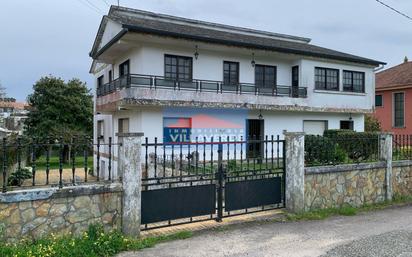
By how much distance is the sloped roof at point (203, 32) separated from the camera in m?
16.7

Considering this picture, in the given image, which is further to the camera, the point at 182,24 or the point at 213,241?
the point at 182,24

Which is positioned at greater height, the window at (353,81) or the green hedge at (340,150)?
the window at (353,81)

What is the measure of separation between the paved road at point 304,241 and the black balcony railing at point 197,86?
1058cm

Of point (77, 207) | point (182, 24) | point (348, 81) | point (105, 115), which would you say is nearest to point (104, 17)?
point (182, 24)

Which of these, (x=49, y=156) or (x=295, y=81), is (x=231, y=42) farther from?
(x=49, y=156)

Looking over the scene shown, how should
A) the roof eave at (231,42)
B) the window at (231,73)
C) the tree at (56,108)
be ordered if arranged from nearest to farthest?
the roof eave at (231,42), the window at (231,73), the tree at (56,108)

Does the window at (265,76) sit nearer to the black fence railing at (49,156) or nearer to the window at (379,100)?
the black fence railing at (49,156)

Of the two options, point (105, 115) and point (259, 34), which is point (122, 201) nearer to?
point (105, 115)

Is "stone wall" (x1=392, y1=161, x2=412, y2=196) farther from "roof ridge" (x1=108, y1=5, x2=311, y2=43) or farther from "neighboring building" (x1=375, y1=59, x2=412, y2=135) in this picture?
"neighboring building" (x1=375, y1=59, x2=412, y2=135)

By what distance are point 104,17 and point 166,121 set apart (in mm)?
8054

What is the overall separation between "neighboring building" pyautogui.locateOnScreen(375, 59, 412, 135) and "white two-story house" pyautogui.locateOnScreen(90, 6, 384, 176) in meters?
6.20

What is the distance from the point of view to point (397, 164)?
413 inches

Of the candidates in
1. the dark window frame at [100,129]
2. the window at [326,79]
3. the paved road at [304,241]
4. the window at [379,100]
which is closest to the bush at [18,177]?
the paved road at [304,241]

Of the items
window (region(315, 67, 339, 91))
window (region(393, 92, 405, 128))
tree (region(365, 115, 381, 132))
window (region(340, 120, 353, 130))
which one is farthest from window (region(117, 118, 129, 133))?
window (region(393, 92, 405, 128))
